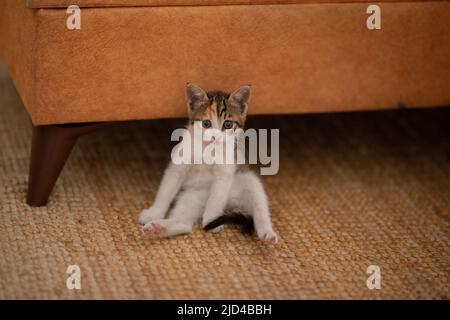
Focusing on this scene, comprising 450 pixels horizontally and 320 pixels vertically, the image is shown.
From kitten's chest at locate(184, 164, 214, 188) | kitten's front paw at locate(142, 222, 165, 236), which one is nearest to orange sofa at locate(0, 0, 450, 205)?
kitten's chest at locate(184, 164, 214, 188)

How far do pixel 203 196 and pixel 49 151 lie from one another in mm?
320

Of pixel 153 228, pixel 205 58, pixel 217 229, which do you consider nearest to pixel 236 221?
pixel 217 229

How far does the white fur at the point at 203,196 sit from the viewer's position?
1374mm

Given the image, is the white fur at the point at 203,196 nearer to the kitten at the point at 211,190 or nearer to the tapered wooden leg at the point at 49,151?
the kitten at the point at 211,190

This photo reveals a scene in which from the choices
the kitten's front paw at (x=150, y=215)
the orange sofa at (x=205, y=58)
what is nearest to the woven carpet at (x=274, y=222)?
the kitten's front paw at (x=150, y=215)

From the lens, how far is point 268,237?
1.30 m

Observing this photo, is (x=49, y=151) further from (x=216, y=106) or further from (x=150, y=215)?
(x=216, y=106)

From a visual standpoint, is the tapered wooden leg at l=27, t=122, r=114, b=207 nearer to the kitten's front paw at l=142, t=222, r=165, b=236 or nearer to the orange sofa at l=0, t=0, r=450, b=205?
the orange sofa at l=0, t=0, r=450, b=205

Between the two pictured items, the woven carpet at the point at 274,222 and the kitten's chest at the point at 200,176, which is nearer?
the woven carpet at the point at 274,222

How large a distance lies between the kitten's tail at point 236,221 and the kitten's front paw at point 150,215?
0.10 metres

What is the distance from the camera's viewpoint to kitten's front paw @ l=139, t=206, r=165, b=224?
1.39m

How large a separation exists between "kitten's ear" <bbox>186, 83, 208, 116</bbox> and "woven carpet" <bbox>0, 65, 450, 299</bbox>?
0.25 meters

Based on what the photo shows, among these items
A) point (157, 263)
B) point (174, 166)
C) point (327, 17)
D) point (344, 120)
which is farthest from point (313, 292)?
point (344, 120)

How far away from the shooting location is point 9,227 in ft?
4.45
